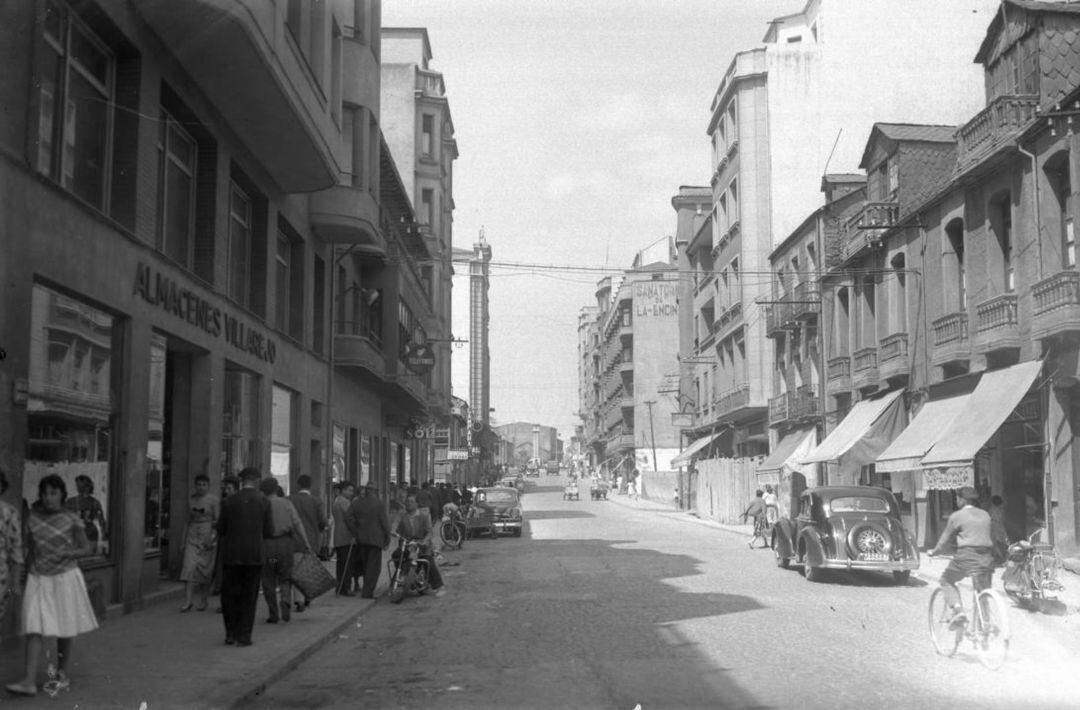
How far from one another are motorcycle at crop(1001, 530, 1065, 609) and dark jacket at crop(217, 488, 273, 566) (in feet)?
33.4

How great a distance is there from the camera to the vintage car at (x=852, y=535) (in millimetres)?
19125

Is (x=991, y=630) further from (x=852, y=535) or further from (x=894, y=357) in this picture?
(x=894, y=357)

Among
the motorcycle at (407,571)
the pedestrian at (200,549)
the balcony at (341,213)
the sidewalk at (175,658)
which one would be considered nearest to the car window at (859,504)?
the motorcycle at (407,571)

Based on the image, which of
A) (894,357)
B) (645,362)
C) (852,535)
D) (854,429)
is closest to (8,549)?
(852,535)


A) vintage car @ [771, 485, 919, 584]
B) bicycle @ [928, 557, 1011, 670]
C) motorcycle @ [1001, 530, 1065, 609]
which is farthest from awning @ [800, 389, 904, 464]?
bicycle @ [928, 557, 1011, 670]

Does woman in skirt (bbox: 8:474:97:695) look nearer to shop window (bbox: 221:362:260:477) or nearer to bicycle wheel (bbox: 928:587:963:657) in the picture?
bicycle wheel (bbox: 928:587:963:657)

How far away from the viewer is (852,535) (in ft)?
63.0

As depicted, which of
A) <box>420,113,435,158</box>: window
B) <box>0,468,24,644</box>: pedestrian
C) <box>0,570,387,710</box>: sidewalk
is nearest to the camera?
<box>0,468,24,644</box>: pedestrian

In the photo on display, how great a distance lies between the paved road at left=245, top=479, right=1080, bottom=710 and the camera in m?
9.06

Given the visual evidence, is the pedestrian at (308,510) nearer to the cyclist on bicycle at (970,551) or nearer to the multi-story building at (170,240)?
the multi-story building at (170,240)

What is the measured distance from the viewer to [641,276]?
99.8 meters

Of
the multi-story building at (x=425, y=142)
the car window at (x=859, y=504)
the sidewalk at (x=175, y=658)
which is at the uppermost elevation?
the multi-story building at (x=425, y=142)

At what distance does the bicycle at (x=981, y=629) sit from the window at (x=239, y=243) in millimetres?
13155

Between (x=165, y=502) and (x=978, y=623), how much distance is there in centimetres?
1179
